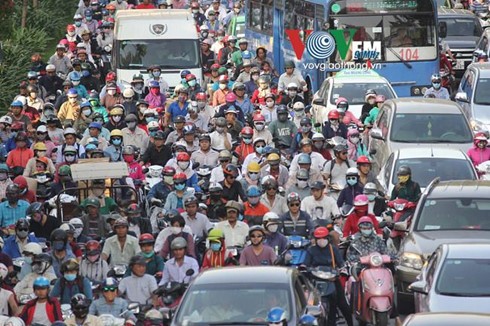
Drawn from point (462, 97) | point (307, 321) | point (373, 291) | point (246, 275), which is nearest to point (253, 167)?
point (462, 97)

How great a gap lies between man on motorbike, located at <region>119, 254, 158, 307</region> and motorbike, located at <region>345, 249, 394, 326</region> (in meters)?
2.37

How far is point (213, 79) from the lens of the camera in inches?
→ 1554

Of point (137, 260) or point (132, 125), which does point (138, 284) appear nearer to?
point (137, 260)

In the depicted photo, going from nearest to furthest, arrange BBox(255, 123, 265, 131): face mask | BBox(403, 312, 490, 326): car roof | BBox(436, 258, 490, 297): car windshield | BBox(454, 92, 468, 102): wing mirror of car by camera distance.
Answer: BBox(403, 312, 490, 326): car roof < BBox(436, 258, 490, 297): car windshield < BBox(255, 123, 265, 131): face mask < BBox(454, 92, 468, 102): wing mirror of car

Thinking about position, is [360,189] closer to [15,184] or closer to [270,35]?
[15,184]

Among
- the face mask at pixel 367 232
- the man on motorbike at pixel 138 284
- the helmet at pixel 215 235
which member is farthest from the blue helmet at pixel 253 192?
the man on motorbike at pixel 138 284

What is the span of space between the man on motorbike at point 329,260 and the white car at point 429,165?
5.00 metres

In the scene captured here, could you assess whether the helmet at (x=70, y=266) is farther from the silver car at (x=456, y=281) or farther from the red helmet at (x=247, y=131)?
the red helmet at (x=247, y=131)

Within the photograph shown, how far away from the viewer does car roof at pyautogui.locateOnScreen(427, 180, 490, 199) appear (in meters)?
23.3

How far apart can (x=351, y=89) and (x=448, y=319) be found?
18.5m

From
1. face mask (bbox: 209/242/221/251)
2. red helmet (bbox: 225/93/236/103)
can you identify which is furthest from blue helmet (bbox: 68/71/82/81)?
face mask (bbox: 209/242/221/251)

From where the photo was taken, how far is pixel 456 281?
20000mm

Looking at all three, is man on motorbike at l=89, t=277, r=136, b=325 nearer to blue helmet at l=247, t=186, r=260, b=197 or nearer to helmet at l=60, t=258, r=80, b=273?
helmet at l=60, t=258, r=80, b=273

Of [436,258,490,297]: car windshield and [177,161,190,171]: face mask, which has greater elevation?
[436,258,490,297]: car windshield
